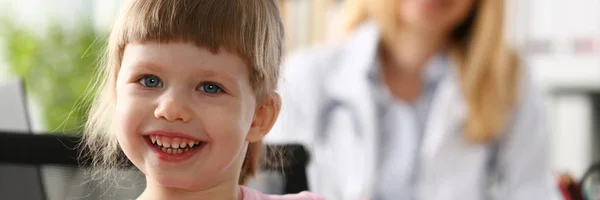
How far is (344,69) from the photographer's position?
1.68m

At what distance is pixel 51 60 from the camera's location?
2.41m

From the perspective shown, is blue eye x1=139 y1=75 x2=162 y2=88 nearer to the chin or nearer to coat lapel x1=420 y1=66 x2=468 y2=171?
the chin

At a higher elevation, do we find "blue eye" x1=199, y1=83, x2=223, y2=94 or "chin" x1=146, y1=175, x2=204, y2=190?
"blue eye" x1=199, y1=83, x2=223, y2=94

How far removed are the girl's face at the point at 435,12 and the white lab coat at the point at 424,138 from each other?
89 mm

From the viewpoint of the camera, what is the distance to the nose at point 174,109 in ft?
2.21

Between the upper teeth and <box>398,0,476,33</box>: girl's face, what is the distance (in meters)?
0.93

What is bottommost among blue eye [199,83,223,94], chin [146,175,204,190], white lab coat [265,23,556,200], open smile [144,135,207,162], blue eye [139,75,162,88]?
white lab coat [265,23,556,200]

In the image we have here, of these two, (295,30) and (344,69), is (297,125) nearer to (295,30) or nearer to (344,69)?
(344,69)

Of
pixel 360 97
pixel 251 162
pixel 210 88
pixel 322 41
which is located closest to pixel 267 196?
pixel 251 162

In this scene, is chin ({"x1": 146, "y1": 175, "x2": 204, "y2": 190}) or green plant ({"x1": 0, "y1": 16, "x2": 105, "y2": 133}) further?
green plant ({"x1": 0, "y1": 16, "x2": 105, "y2": 133})

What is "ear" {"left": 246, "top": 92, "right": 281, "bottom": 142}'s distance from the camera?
2.48 feet

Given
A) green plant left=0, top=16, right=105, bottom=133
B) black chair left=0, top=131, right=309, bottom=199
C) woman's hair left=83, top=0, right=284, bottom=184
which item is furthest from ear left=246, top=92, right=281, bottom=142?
green plant left=0, top=16, right=105, bottom=133

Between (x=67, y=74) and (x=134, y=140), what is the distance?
1791mm

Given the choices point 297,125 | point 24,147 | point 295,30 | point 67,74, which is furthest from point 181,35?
point 295,30
